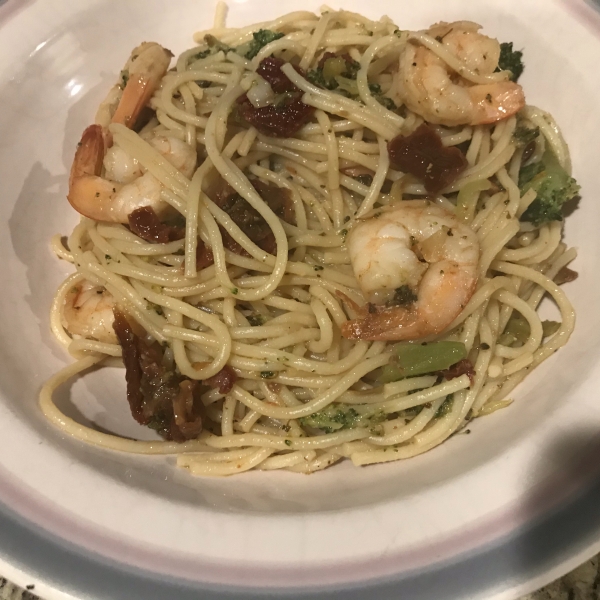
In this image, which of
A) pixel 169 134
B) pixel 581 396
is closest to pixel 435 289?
pixel 581 396

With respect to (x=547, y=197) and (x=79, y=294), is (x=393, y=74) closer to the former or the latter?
(x=547, y=197)

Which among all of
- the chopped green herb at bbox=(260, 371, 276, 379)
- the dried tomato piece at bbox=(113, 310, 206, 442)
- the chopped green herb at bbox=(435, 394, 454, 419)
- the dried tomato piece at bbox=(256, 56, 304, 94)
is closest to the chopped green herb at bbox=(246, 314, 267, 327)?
the chopped green herb at bbox=(260, 371, 276, 379)

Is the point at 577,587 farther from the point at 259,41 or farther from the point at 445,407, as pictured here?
the point at 259,41

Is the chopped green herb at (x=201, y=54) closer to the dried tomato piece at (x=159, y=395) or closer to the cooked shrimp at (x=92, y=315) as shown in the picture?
the cooked shrimp at (x=92, y=315)

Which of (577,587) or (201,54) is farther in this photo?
(201,54)

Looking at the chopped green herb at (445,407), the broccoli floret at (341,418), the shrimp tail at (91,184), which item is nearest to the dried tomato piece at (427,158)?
the chopped green herb at (445,407)

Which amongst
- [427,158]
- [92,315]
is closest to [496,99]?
[427,158]

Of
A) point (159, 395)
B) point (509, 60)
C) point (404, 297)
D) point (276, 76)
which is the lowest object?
point (159, 395)
